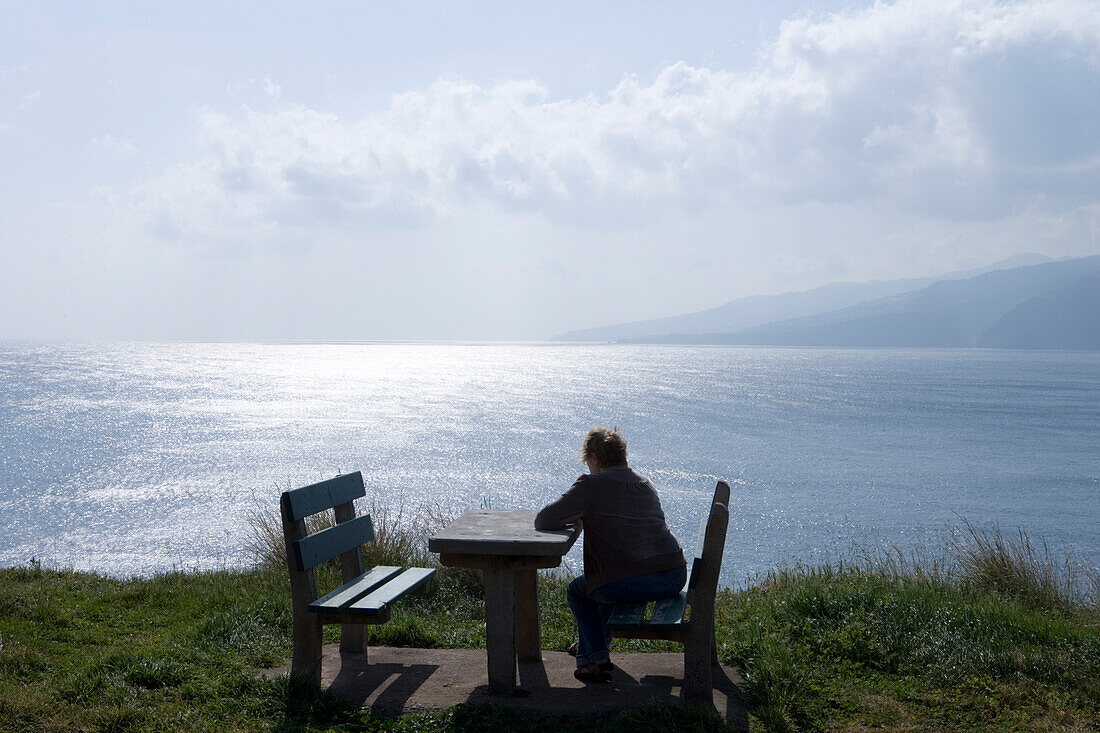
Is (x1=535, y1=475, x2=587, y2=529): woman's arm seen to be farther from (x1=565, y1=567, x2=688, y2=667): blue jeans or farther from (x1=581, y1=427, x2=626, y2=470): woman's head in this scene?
(x1=565, y1=567, x2=688, y2=667): blue jeans

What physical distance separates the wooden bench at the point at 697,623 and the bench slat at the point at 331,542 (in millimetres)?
1681

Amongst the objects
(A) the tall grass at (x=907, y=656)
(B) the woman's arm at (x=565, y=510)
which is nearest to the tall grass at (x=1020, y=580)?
(A) the tall grass at (x=907, y=656)

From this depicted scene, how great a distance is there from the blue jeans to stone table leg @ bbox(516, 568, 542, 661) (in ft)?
1.51

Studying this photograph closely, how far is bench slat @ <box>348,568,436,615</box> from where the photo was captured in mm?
4863

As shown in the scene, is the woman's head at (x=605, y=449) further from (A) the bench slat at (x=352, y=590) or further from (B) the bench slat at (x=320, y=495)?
(A) the bench slat at (x=352, y=590)

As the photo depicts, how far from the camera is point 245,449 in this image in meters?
52.2

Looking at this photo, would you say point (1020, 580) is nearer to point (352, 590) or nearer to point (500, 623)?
point (500, 623)

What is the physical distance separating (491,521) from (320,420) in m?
65.7

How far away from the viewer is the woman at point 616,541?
497 cm

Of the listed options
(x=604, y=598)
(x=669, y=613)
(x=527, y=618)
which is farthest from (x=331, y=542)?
(x=669, y=613)

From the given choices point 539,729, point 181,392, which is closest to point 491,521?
point 539,729

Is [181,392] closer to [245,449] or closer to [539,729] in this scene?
[245,449]

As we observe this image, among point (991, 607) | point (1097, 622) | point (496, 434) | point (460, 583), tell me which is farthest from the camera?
point (496, 434)

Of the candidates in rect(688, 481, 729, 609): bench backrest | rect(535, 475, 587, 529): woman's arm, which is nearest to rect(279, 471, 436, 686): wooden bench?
rect(535, 475, 587, 529): woman's arm
